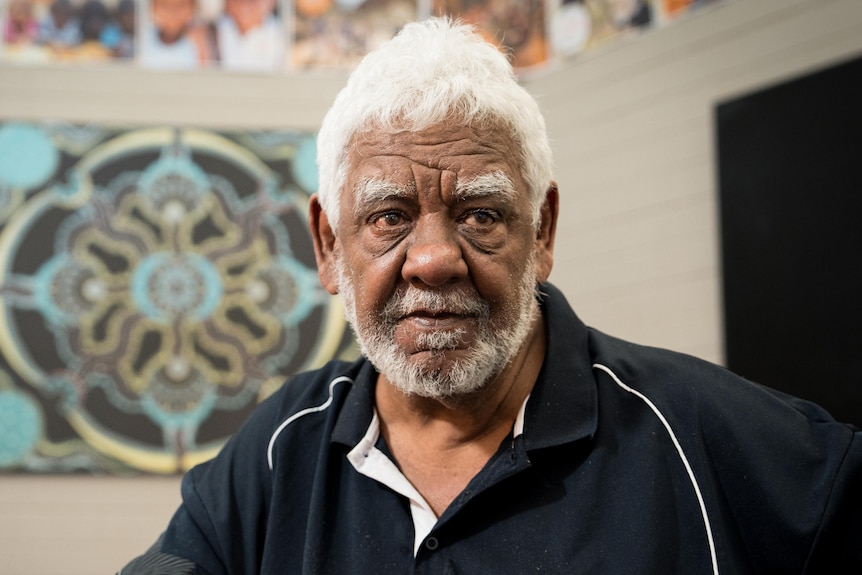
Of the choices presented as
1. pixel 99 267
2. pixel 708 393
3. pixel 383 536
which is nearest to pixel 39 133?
pixel 99 267

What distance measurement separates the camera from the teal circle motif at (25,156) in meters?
3.34

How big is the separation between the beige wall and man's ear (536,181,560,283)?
1398 mm

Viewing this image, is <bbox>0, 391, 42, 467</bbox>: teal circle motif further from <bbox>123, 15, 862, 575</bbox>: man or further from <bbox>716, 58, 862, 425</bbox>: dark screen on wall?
<bbox>716, 58, 862, 425</bbox>: dark screen on wall

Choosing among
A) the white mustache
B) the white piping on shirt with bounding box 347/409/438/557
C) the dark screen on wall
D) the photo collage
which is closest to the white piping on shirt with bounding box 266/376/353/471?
the white piping on shirt with bounding box 347/409/438/557

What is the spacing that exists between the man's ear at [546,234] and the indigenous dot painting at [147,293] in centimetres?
200

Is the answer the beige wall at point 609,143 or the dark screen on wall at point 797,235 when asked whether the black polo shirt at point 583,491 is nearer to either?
the dark screen on wall at point 797,235

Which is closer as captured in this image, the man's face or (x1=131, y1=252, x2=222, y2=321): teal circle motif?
the man's face

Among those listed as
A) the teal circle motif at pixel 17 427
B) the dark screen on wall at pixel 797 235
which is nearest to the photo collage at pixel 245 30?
the dark screen on wall at pixel 797 235

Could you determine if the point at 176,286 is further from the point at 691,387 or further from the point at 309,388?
the point at 691,387

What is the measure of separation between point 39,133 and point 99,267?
22.1 inches

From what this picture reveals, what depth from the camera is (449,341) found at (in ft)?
4.32

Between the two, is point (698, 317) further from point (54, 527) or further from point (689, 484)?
point (54, 527)

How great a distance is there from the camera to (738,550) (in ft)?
4.08

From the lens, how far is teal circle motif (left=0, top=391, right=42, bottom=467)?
321 centimetres
